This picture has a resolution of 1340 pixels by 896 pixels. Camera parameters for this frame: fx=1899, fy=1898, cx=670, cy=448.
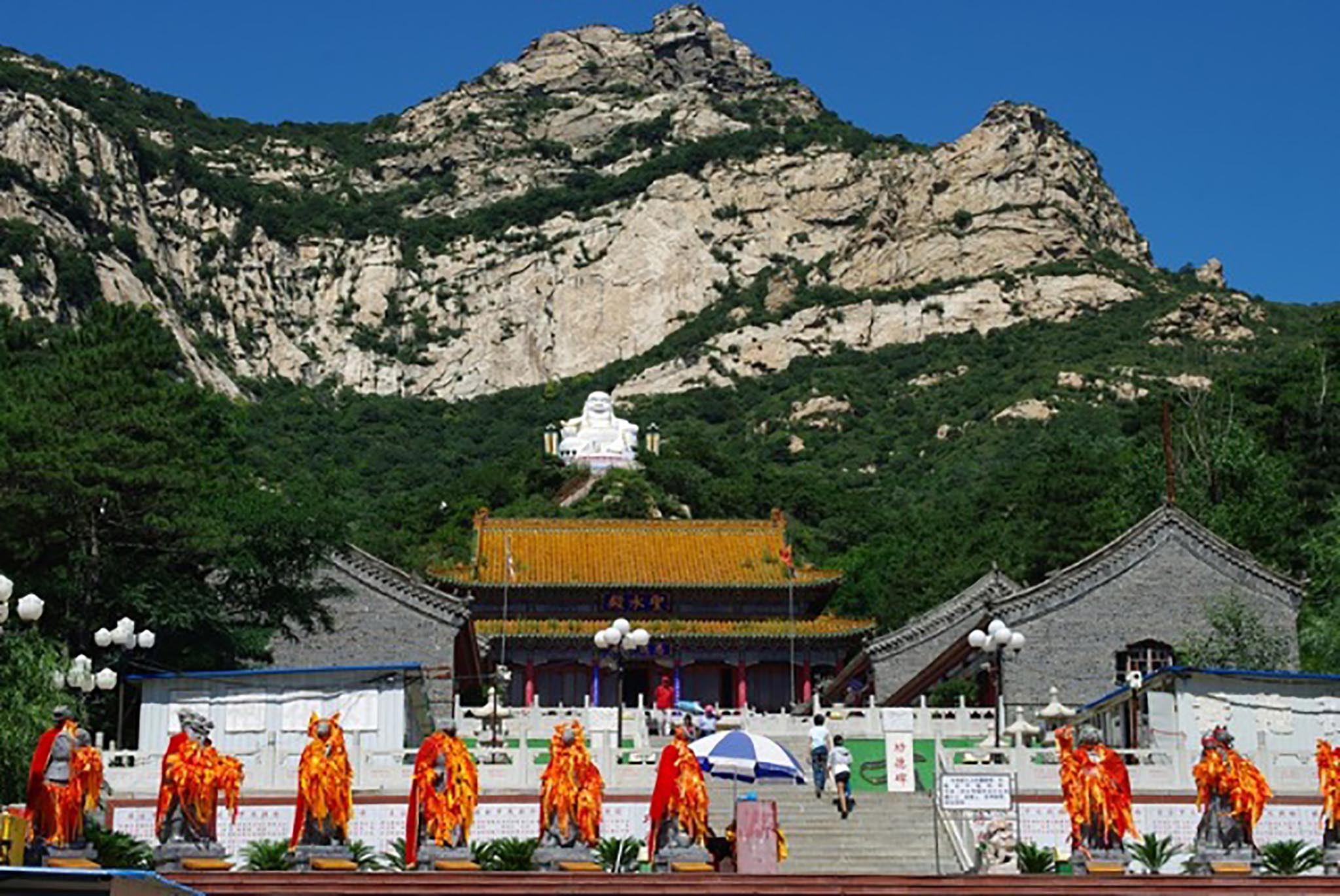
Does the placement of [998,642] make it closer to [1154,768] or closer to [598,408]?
[1154,768]

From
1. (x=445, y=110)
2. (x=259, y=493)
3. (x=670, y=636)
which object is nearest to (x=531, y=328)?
(x=445, y=110)

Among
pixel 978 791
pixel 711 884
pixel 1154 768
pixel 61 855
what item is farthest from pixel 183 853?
pixel 1154 768

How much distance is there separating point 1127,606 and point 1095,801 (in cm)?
2385

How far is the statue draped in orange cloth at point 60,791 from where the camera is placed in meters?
20.4

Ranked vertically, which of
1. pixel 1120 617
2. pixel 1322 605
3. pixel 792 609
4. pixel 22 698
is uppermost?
pixel 792 609

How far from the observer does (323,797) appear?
21109 mm

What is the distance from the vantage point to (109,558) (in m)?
37.9

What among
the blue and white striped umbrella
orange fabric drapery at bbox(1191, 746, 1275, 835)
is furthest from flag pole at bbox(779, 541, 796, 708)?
orange fabric drapery at bbox(1191, 746, 1275, 835)

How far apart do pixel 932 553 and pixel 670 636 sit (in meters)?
16.9

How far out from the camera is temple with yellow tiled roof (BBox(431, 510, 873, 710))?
186 ft

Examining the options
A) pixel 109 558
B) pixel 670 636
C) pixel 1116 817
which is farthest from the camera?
pixel 670 636

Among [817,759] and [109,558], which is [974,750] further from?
[109,558]

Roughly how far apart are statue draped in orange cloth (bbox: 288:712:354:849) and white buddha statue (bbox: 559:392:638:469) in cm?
7628

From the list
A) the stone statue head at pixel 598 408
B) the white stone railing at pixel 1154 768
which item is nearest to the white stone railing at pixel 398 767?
the white stone railing at pixel 1154 768
